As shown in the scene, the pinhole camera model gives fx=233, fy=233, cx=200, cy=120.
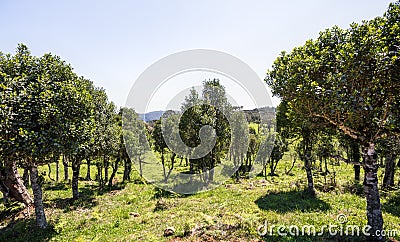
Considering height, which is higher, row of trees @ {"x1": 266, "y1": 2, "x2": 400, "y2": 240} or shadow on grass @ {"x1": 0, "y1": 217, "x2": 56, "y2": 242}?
row of trees @ {"x1": 266, "y1": 2, "x2": 400, "y2": 240}

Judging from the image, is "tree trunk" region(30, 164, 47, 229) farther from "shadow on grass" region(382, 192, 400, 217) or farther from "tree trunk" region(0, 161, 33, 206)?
"shadow on grass" region(382, 192, 400, 217)

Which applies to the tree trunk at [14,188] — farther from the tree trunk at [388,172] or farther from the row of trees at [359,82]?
the tree trunk at [388,172]

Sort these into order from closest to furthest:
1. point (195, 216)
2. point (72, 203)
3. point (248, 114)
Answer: point (195, 216), point (72, 203), point (248, 114)

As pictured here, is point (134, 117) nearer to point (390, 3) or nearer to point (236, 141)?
point (236, 141)

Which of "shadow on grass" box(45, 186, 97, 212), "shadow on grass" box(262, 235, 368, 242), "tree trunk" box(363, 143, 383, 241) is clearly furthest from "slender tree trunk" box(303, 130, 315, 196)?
"shadow on grass" box(45, 186, 97, 212)

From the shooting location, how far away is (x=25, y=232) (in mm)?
15062

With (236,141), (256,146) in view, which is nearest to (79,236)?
(236,141)

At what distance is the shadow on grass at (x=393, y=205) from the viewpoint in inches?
695

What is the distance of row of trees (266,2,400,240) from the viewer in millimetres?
9820

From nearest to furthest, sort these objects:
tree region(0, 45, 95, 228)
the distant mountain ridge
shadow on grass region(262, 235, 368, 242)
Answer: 1. shadow on grass region(262, 235, 368, 242)
2. tree region(0, 45, 95, 228)
3. the distant mountain ridge

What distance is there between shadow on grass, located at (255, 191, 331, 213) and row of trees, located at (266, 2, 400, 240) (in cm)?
646

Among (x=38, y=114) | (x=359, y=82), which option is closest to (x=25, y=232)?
(x=38, y=114)

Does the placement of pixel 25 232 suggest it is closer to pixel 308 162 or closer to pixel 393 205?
pixel 308 162

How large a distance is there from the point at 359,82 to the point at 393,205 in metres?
15.2
